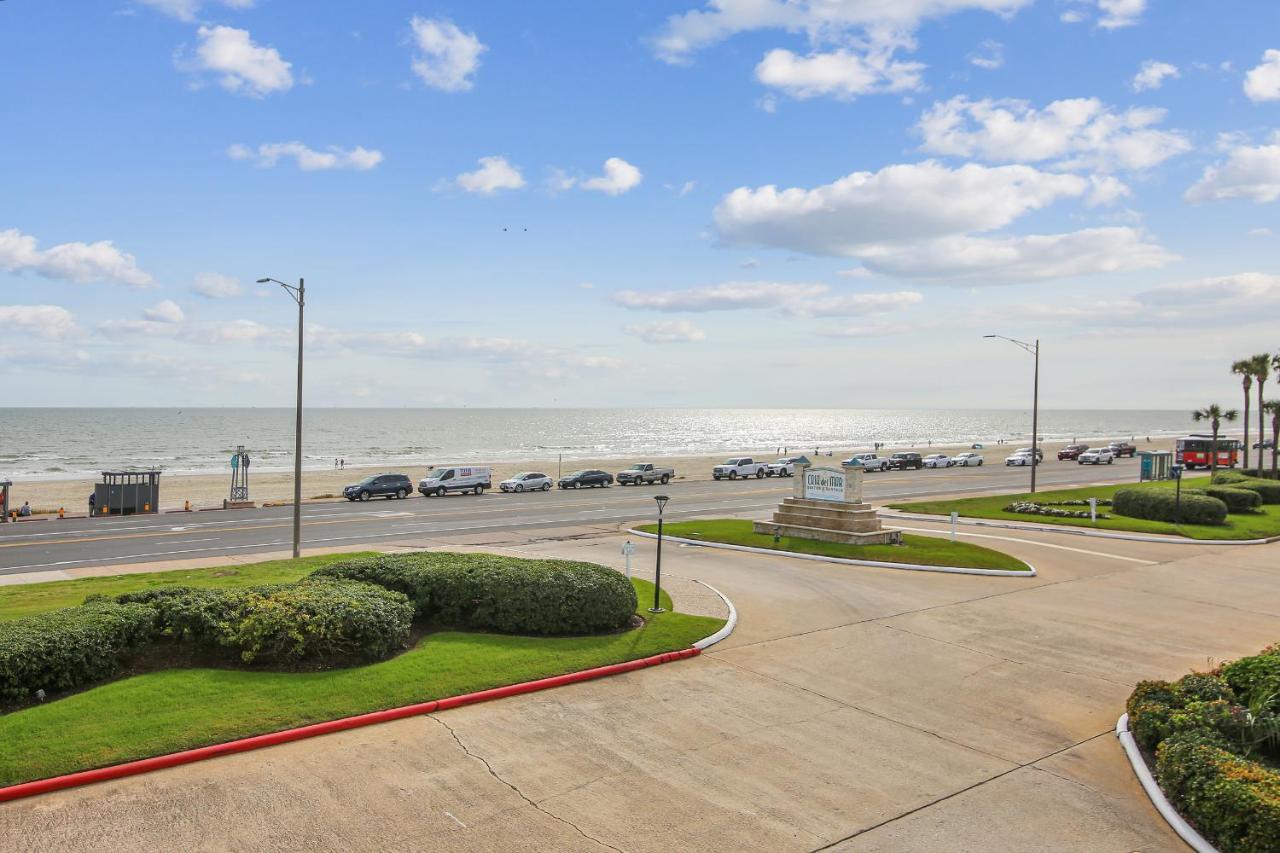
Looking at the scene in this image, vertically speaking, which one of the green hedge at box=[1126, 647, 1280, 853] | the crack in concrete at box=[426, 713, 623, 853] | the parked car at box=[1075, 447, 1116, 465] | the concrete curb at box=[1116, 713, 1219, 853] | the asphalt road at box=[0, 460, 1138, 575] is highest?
the parked car at box=[1075, 447, 1116, 465]


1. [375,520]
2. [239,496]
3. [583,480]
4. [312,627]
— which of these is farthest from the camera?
[583,480]

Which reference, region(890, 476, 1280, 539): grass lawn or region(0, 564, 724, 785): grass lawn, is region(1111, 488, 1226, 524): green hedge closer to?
region(890, 476, 1280, 539): grass lawn

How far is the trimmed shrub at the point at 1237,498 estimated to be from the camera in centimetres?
3566

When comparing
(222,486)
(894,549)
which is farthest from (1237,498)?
(222,486)

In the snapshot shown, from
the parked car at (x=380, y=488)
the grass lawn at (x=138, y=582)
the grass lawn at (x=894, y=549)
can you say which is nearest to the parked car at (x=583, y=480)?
the parked car at (x=380, y=488)

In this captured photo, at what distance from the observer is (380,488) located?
50.7 m

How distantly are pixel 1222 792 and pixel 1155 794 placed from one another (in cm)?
137

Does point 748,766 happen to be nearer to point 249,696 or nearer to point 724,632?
point 724,632

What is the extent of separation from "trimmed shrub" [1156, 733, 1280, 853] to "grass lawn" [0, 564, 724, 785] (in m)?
7.47

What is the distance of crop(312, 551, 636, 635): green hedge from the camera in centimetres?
1459

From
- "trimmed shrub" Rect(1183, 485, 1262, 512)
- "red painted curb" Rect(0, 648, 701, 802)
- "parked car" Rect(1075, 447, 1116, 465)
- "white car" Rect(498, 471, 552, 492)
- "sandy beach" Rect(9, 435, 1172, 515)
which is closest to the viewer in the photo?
"red painted curb" Rect(0, 648, 701, 802)

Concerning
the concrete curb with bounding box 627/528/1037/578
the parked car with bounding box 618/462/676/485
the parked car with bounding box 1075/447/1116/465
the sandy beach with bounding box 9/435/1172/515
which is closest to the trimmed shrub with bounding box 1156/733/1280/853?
the concrete curb with bounding box 627/528/1037/578

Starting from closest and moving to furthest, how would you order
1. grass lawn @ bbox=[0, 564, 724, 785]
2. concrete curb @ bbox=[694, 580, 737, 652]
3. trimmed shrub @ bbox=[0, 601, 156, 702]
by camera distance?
1. grass lawn @ bbox=[0, 564, 724, 785]
2. trimmed shrub @ bbox=[0, 601, 156, 702]
3. concrete curb @ bbox=[694, 580, 737, 652]

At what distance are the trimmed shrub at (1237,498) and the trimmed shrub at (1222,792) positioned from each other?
106 feet
